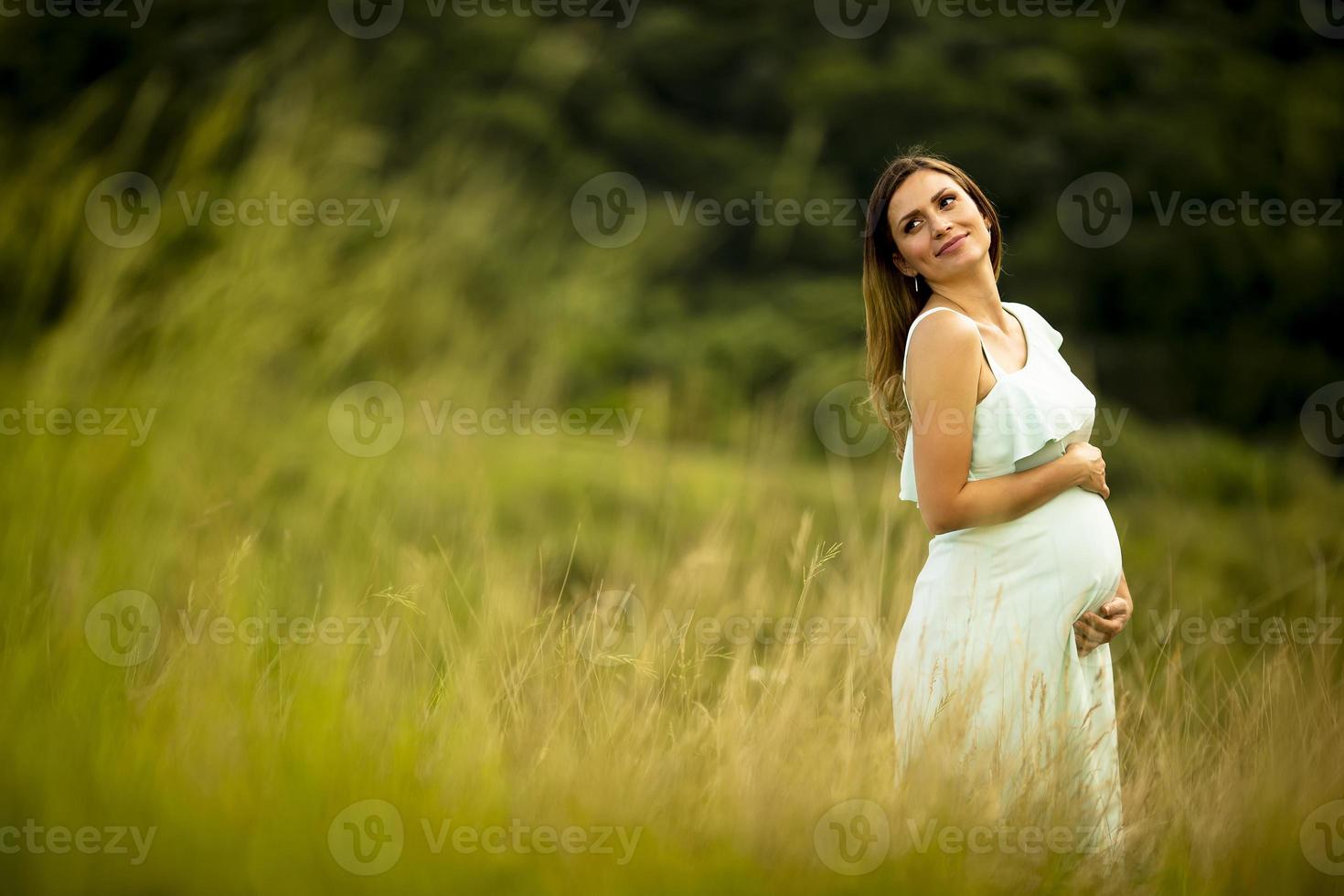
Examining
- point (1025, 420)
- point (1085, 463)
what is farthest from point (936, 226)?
point (1085, 463)

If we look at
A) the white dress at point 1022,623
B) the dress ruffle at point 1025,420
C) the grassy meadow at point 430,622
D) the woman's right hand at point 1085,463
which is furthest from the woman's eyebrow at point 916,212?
the grassy meadow at point 430,622

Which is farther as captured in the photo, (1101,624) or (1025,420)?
(1101,624)

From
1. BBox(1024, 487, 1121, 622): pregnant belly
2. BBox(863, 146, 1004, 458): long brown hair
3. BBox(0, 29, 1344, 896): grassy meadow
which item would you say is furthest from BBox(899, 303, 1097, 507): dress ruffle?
BBox(0, 29, 1344, 896): grassy meadow

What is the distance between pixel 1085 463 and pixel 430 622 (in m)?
1.59

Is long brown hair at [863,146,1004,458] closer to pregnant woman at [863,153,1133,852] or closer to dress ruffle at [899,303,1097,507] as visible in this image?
pregnant woman at [863,153,1133,852]

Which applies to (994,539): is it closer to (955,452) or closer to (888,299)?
(955,452)

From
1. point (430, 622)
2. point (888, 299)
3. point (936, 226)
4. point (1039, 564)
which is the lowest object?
point (430, 622)

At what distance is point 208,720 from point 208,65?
6014mm

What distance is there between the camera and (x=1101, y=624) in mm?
2367

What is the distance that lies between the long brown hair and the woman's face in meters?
0.04

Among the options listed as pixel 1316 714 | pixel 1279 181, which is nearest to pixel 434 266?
pixel 1316 714

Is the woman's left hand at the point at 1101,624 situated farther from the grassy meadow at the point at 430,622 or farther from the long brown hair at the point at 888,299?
the long brown hair at the point at 888,299

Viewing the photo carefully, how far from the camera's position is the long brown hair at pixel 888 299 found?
8.20 feet

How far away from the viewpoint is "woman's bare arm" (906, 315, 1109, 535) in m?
2.21
